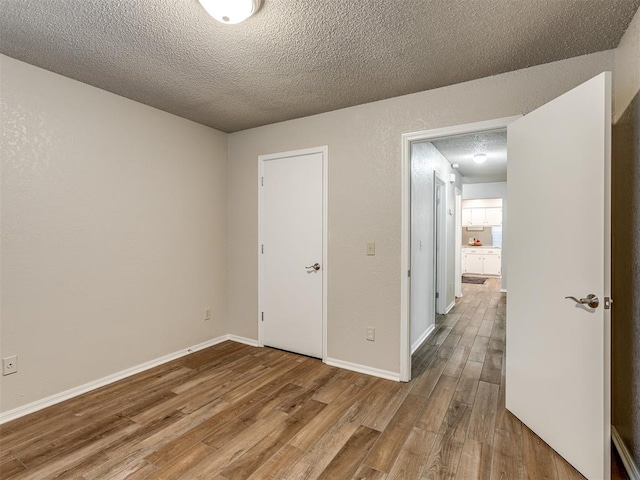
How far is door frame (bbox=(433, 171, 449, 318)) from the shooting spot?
4.79 m

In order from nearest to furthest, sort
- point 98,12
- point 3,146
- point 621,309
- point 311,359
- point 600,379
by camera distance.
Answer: point 600,379
point 98,12
point 621,309
point 3,146
point 311,359

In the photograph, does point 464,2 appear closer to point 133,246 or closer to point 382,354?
point 382,354

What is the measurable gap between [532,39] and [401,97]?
102cm

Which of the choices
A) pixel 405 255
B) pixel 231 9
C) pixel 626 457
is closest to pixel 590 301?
pixel 626 457

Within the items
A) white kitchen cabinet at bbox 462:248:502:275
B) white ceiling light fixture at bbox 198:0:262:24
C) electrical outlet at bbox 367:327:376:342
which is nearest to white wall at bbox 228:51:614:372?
electrical outlet at bbox 367:327:376:342

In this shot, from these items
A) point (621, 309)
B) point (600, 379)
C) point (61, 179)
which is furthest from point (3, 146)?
point (621, 309)

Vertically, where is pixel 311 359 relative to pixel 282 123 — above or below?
below

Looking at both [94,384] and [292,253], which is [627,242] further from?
[94,384]

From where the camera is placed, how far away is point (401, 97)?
109 inches

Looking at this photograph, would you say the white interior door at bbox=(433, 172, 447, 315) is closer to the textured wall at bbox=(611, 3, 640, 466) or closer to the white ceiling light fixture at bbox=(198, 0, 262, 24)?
the textured wall at bbox=(611, 3, 640, 466)

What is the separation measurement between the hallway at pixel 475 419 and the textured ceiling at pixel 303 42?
2.47 meters

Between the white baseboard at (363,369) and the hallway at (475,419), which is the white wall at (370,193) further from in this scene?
the hallway at (475,419)

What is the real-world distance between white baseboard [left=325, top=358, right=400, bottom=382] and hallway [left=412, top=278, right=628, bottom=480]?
0.20m

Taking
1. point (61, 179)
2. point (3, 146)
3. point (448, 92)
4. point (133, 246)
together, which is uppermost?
point (448, 92)
